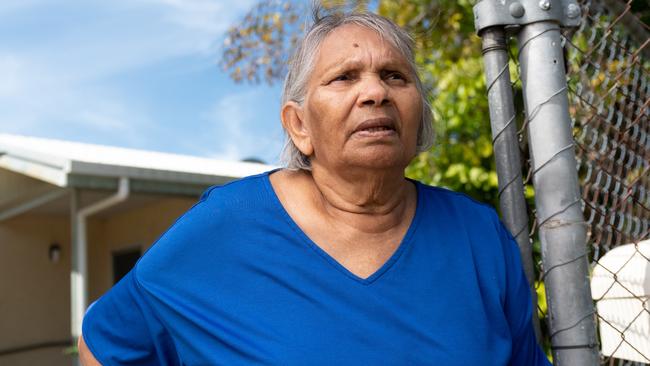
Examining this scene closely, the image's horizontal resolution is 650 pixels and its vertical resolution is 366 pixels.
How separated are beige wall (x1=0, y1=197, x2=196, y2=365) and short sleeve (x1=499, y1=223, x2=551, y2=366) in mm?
8094

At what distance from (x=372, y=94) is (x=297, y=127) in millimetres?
282

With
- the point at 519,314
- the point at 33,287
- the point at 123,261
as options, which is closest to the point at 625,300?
the point at 519,314

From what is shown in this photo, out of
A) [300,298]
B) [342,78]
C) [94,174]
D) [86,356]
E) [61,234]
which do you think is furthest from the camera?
[61,234]

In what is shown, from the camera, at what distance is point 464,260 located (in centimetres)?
178

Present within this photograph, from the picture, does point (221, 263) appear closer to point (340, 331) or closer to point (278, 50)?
point (340, 331)

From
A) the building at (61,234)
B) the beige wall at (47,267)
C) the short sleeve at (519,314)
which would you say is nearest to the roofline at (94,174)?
the building at (61,234)

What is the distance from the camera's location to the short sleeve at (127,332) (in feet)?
6.03

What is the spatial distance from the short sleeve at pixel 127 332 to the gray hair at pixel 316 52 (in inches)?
21.2

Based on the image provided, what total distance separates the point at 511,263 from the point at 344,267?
42 centimetres

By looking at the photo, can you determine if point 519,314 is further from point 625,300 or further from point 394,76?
point 394,76

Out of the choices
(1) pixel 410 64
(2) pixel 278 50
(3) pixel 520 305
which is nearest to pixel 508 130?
(1) pixel 410 64

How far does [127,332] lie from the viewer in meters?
1.84

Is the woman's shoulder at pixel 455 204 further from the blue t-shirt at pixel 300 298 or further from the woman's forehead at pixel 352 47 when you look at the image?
the woman's forehead at pixel 352 47

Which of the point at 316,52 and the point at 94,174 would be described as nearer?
the point at 316,52
